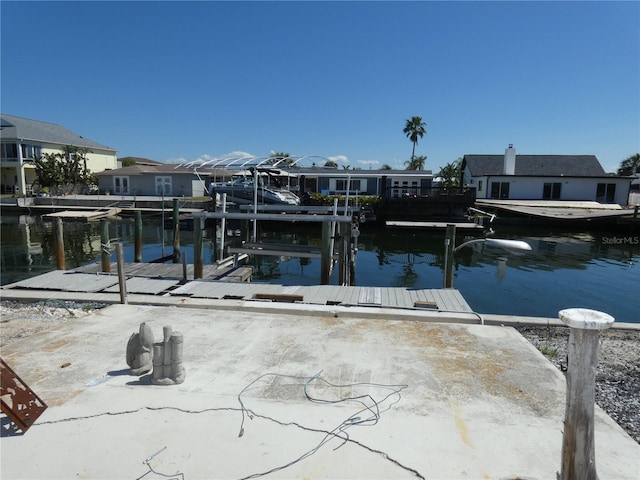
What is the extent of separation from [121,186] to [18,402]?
149 feet

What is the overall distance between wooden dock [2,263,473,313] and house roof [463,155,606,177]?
36274mm

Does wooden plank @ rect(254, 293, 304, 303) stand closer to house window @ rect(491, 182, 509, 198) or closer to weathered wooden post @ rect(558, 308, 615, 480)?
weathered wooden post @ rect(558, 308, 615, 480)

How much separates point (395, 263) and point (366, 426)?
16129 millimetres

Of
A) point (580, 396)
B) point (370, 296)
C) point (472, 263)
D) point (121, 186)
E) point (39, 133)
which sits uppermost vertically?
point (39, 133)

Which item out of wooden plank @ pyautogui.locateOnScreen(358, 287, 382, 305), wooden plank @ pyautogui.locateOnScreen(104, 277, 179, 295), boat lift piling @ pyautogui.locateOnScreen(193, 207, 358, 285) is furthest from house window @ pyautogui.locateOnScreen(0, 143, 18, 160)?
wooden plank @ pyautogui.locateOnScreen(358, 287, 382, 305)

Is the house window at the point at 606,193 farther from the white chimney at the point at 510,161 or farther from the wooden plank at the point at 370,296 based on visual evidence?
the wooden plank at the point at 370,296

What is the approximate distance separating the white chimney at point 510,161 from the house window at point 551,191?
3296mm

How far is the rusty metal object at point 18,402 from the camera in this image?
3.54 meters

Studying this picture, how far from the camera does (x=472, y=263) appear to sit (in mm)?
19094

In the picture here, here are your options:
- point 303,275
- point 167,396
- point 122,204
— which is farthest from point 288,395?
point 122,204

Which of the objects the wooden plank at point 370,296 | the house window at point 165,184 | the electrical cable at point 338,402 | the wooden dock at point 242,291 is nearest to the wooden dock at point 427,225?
the wooden dock at point 242,291

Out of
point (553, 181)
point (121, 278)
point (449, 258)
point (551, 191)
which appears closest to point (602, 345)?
point (449, 258)

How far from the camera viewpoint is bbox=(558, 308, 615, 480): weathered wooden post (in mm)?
2514

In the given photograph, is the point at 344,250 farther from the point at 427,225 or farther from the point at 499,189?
the point at 499,189
